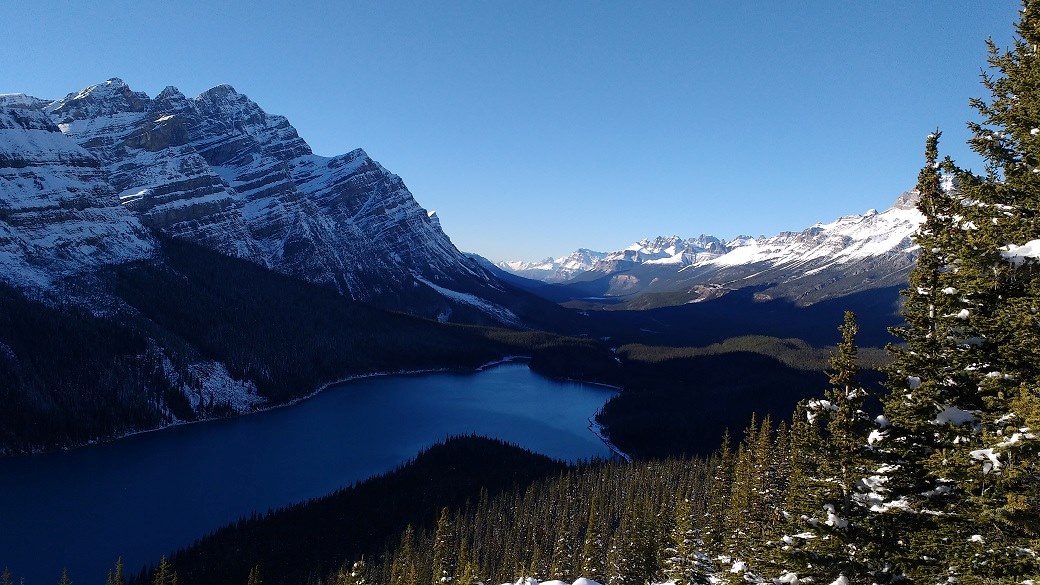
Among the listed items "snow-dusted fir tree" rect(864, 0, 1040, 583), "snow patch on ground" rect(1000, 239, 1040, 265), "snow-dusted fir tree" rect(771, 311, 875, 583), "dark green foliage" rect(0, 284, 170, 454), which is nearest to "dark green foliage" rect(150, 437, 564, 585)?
"snow-dusted fir tree" rect(771, 311, 875, 583)

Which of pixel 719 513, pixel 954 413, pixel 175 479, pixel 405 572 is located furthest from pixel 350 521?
pixel 954 413

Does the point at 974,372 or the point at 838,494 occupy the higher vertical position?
the point at 974,372

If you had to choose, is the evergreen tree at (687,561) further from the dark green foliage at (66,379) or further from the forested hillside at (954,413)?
the dark green foliage at (66,379)

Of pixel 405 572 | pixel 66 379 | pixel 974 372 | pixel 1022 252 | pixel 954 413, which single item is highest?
pixel 1022 252

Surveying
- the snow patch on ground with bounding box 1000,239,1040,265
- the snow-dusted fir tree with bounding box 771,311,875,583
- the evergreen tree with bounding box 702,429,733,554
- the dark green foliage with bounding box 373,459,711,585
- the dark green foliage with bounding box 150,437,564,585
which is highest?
the snow patch on ground with bounding box 1000,239,1040,265

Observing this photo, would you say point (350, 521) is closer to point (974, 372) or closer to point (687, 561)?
point (687, 561)

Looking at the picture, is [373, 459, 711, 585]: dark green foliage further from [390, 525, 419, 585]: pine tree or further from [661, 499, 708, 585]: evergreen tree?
[390, 525, 419, 585]: pine tree

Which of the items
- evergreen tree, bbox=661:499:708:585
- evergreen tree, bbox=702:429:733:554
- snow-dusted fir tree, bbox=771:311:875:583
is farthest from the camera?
evergreen tree, bbox=702:429:733:554
